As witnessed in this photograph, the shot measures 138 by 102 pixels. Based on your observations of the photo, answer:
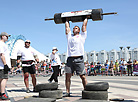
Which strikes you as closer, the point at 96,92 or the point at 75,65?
the point at 96,92

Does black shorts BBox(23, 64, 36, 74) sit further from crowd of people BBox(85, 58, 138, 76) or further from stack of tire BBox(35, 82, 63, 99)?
crowd of people BBox(85, 58, 138, 76)

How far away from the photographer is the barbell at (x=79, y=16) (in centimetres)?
555

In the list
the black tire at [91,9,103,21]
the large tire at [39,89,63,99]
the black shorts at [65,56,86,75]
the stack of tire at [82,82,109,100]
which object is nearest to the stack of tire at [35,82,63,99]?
the large tire at [39,89,63,99]

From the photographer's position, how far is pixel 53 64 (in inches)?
329

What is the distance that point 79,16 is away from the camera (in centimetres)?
574

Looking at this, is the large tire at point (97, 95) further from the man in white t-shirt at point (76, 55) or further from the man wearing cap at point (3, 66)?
the man wearing cap at point (3, 66)

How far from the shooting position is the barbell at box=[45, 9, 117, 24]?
5549 mm

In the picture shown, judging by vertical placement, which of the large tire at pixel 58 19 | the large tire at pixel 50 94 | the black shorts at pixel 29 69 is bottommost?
the large tire at pixel 50 94

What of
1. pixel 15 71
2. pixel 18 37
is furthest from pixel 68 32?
pixel 18 37

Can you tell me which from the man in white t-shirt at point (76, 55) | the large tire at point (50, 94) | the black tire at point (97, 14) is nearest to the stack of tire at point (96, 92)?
the man in white t-shirt at point (76, 55)

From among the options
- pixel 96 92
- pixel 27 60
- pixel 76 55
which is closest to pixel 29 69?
pixel 27 60

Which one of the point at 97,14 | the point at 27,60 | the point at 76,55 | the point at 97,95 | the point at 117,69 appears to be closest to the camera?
the point at 97,95

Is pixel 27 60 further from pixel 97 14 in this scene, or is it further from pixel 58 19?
pixel 97 14

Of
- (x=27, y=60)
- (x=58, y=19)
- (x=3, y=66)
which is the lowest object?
(x=3, y=66)
